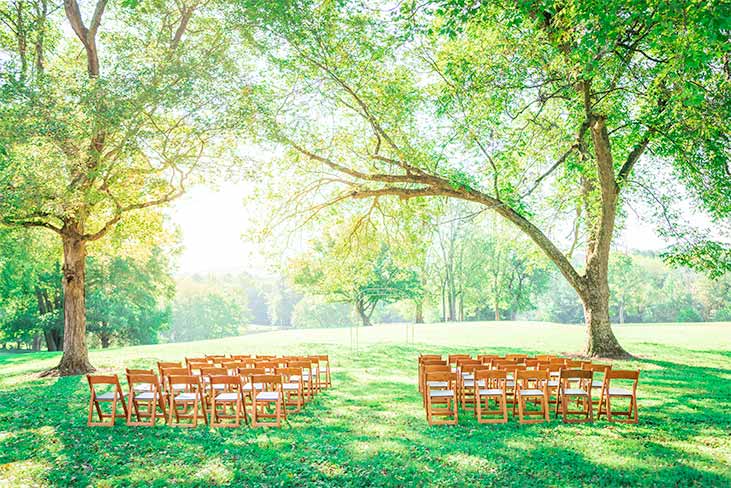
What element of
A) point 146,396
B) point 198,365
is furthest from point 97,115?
point 146,396

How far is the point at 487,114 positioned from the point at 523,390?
7.94 m

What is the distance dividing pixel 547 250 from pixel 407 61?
7.73m

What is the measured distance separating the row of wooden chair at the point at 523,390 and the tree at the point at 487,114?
5.82 m

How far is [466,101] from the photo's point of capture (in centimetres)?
1341

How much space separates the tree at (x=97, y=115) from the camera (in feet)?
39.6

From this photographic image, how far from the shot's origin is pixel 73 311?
50.4ft

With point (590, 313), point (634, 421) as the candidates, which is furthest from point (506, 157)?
point (634, 421)

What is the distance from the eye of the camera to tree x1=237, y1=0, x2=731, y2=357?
39.4 feet

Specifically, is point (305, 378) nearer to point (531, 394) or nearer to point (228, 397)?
point (228, 397)

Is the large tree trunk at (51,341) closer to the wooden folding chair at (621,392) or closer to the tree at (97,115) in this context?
the tree at (97,115)

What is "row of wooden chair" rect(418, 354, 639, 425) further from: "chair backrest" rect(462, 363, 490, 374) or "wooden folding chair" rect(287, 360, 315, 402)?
"wooden folding chair" rect(287, 360, 315, 402)

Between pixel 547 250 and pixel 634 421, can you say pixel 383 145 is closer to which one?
pixel 547 250

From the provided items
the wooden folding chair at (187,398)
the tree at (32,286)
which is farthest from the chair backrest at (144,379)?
the tree at (32,286)

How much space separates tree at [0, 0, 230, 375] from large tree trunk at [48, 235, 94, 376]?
3cm
